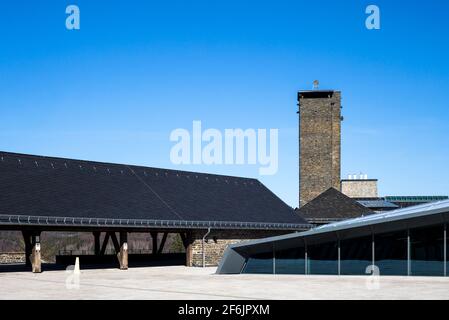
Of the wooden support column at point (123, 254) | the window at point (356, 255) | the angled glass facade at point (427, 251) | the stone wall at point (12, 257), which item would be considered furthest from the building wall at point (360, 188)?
the angled glass facade at point (427, 251)

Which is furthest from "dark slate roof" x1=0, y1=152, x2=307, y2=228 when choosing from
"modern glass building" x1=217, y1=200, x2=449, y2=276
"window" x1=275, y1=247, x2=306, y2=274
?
"window" x1=275, y1=247, x2=306, y2=274

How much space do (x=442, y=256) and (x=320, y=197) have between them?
30.3m

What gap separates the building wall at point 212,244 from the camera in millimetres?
32562

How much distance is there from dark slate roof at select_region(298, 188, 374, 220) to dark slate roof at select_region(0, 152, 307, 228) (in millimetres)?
7924

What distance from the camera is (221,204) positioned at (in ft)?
121

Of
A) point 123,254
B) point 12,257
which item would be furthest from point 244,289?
point 12,257

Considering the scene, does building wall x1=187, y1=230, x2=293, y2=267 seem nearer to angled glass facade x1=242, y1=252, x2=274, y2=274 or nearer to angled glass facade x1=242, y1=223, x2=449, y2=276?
angled glass facade x1=242, y1=252, x2=274, y2=274

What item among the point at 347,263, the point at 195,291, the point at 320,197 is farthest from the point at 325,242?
the point at 320,197

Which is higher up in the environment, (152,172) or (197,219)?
(152,172)

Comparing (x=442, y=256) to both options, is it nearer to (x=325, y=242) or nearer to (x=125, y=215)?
(x=325, y=242)

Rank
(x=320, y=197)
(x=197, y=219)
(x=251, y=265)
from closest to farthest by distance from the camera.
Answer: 1. (x=251, y=265)
2. (x=197, y=219)
3. (x=320, y=197)

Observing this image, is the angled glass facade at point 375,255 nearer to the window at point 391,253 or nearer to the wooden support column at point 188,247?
the window at point 391,253

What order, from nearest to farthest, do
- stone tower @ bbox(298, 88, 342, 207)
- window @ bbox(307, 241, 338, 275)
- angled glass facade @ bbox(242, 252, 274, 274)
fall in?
window @ bbox(307, 241, 338, 275) < angled glass facade @ bbox(242, 252, 274, 274) < stone tower @ bbox(298, 88, 342, 207)

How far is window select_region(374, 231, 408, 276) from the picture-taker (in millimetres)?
21422
